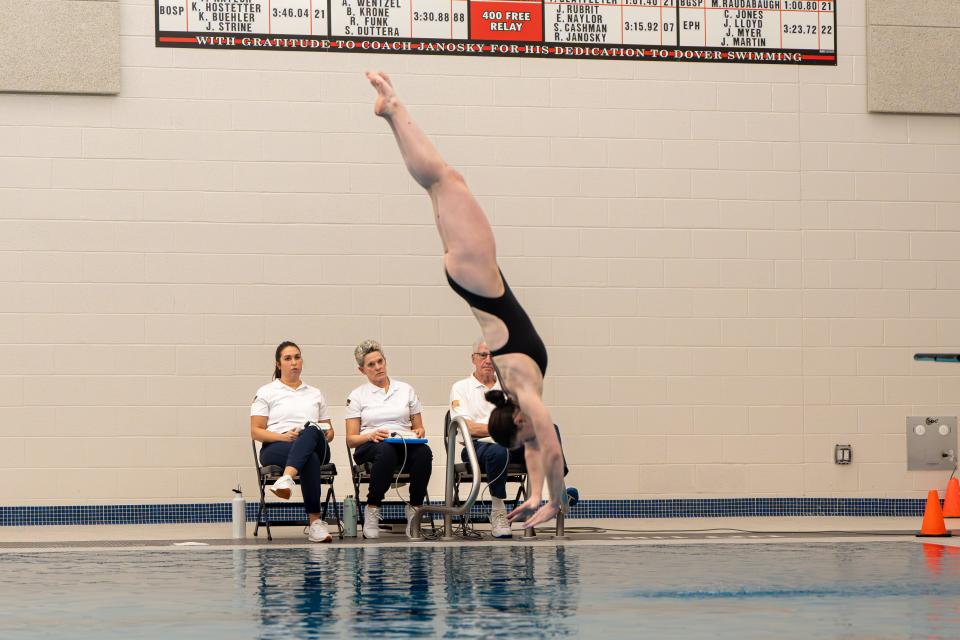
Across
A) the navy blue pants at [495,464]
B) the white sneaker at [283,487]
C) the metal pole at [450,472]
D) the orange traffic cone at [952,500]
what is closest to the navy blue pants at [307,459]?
the white sneaker at [283,487]

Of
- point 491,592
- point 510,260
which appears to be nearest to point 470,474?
point 510,260

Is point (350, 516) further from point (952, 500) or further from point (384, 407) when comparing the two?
point (952, 500)

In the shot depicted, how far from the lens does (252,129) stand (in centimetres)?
943

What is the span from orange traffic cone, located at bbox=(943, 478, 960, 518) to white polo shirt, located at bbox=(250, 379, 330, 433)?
460 cm

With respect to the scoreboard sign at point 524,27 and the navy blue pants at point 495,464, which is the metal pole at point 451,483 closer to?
the navy blue pants at point 495,464

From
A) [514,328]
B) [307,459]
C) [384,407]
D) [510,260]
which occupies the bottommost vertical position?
[307,459]

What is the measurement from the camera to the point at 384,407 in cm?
826

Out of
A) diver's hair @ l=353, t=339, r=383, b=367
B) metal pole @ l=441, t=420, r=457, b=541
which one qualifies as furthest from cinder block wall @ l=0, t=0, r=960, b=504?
metal pole @ l=441, t=420, r=457, b=541

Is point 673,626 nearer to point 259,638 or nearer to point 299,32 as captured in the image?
point 259,638

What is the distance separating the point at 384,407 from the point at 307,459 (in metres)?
0.65

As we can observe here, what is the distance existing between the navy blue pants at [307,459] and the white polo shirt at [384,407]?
1.14ft

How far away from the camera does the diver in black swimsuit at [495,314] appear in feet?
16.2

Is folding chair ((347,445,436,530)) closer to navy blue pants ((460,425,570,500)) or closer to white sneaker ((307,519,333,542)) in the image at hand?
navy blue pants ((460,425,570,500))

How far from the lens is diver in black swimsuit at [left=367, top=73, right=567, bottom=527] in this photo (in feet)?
16.2
